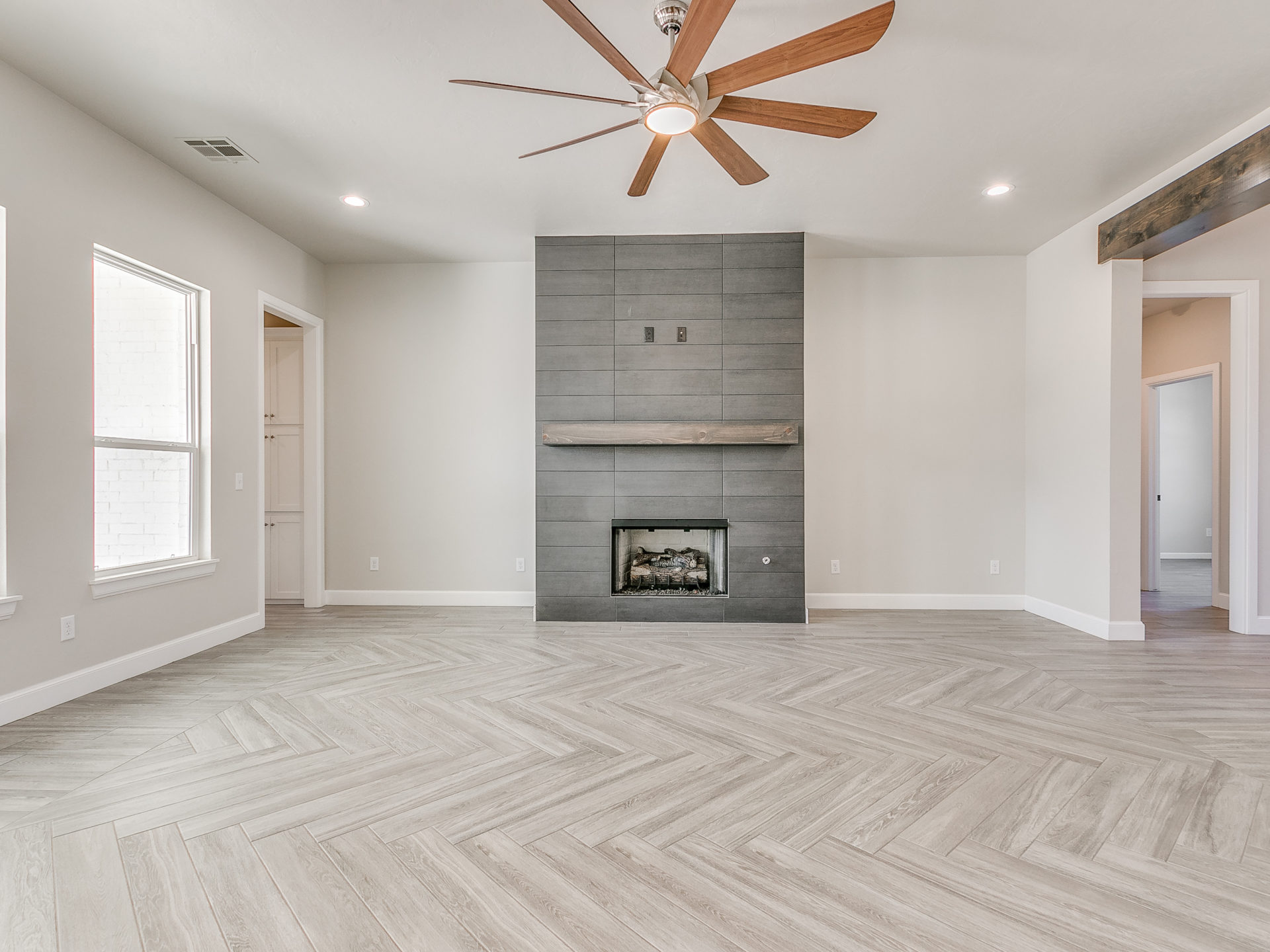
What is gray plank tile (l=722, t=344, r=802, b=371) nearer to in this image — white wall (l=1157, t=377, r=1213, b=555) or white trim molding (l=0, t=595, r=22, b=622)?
white trim molding (l=0, t=595, r=22, b=622)

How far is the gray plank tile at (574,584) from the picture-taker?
15.8 feet

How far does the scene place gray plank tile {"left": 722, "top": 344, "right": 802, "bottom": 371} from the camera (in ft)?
15.7

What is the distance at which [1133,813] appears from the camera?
2.04m

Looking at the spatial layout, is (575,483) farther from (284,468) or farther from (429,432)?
(284,468)

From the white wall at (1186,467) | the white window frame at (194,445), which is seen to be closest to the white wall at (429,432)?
the white window frame at (194,445)

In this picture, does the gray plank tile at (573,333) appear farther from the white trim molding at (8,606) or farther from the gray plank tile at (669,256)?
the white trim molding at (8,606)

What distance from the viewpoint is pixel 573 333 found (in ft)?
15.9

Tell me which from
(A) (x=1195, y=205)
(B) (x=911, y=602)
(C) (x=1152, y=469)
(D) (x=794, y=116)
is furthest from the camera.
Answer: (C) (x=1152, y=469)

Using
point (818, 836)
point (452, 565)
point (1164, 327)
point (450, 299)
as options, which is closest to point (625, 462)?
point (452, 565)

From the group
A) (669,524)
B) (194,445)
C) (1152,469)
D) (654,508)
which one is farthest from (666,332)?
(1152,469)

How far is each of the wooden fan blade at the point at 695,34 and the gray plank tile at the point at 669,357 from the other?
2.60m

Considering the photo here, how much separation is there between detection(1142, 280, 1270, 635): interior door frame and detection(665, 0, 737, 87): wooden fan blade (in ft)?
13.1

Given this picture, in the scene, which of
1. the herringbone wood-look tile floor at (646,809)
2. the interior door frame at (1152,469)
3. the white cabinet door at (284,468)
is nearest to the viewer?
the herringbone wood-look tile floor at (646,809)

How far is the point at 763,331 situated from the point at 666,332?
73cm
